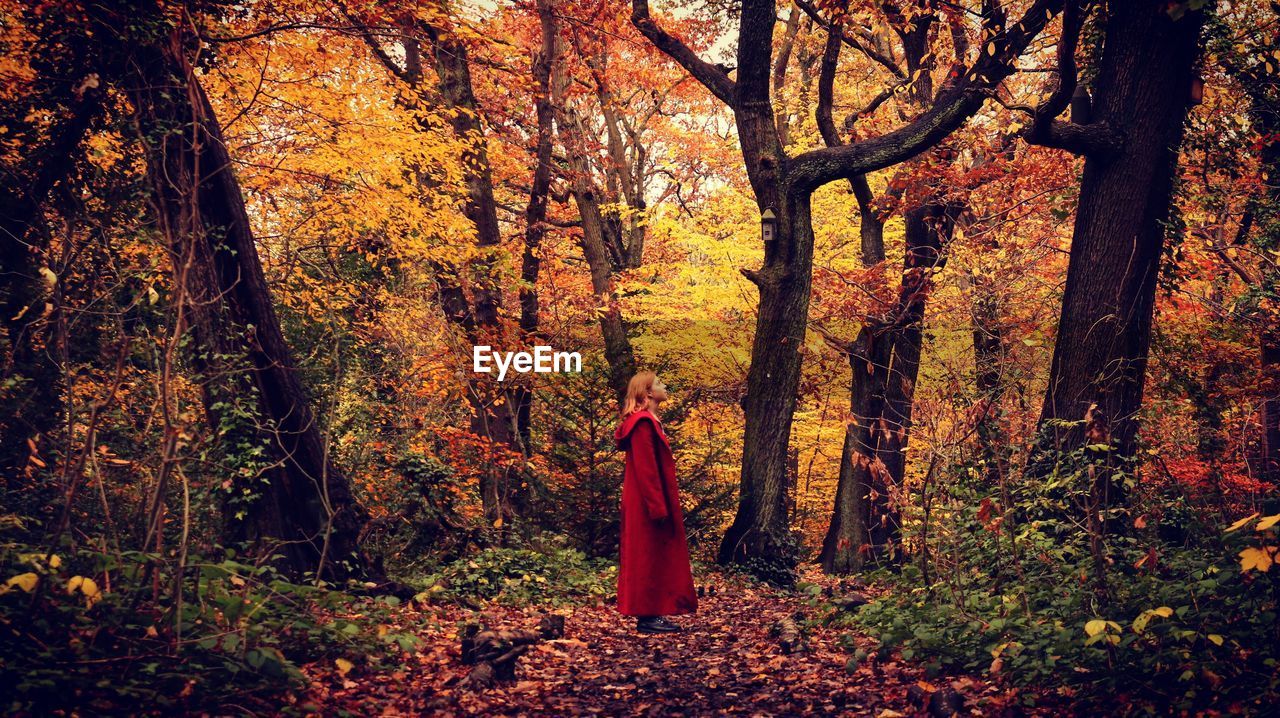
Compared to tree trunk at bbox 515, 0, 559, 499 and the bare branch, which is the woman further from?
tree trunk at bbox 515, 0, 559, 499

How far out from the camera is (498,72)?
1691 centimetres

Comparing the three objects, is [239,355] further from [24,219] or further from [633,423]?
[633,423]

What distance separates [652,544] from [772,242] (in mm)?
4997

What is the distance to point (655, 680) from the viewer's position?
5801 millimetres

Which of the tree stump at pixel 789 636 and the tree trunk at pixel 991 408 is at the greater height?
the tree trunk at pixel 991 408

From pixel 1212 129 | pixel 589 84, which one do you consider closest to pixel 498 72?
pixel 589 84

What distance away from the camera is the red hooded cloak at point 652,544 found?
281 inches

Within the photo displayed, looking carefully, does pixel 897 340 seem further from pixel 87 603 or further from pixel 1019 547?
pixel 87 603

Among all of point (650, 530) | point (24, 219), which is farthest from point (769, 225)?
point (24, 219)

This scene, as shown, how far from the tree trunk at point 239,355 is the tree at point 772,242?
520cm

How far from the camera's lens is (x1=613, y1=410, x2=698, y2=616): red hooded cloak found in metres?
7.14

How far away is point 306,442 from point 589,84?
11694mm

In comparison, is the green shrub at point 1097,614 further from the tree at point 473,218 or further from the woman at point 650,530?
the tree at point 473,218

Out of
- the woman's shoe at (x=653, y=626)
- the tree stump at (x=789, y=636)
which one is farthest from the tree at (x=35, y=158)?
the tree stump at (x=789, y=636)
